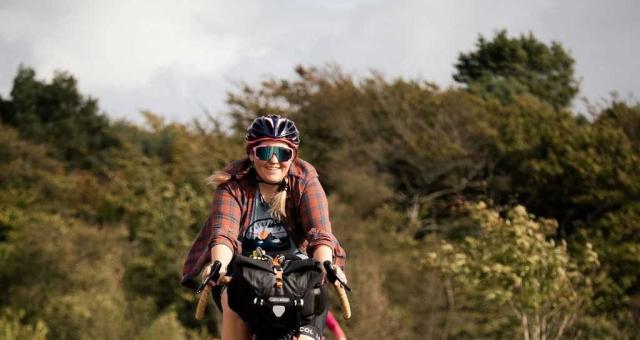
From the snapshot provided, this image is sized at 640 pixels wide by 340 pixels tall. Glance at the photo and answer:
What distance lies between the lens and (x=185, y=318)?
48.3 meters

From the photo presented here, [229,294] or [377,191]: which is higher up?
[377,191]

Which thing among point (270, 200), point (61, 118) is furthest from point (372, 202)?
point (270, 200)

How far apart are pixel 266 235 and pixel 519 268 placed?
1699 centimetres

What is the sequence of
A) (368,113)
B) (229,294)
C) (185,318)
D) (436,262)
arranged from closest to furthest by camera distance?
(229,294)
(436,262)
(185,318)
(368,113)

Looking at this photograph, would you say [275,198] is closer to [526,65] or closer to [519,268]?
[519,268]

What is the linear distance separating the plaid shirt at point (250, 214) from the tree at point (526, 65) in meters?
57.5

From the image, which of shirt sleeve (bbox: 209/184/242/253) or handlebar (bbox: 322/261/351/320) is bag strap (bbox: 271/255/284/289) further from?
shirt sleeve (bbox: 209/184/242/253)

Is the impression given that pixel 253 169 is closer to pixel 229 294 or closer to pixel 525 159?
pixel 229 294

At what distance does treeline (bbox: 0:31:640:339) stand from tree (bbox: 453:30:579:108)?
127 centimetres

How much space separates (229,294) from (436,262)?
20.7 metres

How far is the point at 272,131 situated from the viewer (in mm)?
7004

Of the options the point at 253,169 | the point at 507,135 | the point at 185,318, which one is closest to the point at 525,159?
the point at 507,135

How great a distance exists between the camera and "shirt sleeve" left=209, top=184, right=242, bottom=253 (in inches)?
267

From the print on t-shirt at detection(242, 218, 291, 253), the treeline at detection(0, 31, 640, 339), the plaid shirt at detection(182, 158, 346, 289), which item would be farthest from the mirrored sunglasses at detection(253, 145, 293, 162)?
the treeline at detection(0, 31, 640, 339)
